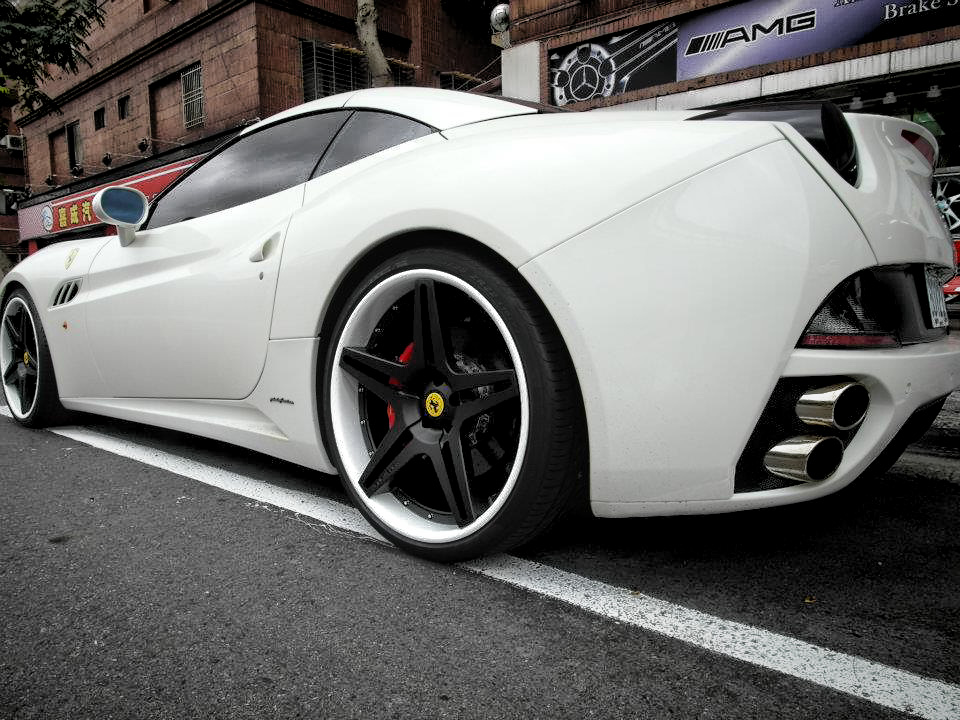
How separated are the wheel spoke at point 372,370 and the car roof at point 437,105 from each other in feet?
2.30

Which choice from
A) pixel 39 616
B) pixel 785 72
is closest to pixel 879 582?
pixel 39 616

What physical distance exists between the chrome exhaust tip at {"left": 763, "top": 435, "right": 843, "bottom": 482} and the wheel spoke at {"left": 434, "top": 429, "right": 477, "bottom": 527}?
68 cm

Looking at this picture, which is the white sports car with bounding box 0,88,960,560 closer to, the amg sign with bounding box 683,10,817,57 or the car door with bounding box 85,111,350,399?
the car door with bounding box 85,111,350,399

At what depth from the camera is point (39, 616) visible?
1495 millimetres

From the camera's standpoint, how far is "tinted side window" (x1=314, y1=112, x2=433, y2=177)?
6.79 feet

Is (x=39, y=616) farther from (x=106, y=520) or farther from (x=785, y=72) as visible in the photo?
(x=785, y=72)

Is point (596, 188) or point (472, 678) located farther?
point (596, 188)

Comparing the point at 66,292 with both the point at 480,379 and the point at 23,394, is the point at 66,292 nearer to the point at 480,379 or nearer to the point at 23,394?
the point at 23,394

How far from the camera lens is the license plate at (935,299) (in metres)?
1.61

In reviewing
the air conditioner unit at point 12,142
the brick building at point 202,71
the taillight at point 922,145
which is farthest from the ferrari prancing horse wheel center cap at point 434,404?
the air conditioner unit at point 12,142

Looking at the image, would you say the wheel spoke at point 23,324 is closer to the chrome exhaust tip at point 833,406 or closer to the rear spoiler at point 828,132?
the rear spoiler at point 828,132

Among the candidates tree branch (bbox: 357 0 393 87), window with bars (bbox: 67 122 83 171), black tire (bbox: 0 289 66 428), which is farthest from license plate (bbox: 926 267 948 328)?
window with bars (bbox: 67 122 83 171)

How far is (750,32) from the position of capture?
Result: 9078 mm

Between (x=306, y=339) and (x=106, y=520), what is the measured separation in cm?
84
